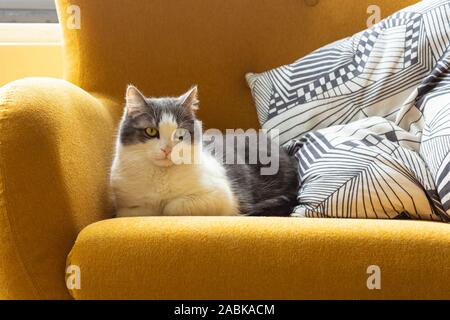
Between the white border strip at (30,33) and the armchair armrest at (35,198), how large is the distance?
3.61 feet

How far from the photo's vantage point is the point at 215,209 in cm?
112

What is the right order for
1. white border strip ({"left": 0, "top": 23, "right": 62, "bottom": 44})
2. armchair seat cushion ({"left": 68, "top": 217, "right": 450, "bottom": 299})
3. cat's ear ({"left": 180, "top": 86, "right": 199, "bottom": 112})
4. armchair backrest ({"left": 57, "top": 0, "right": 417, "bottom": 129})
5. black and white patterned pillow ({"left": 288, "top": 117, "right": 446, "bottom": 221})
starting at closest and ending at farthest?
armchair seat cushion ({"left": 68, "top": 217, "right": 450, "bottom": 299}) → black and white patterned pillow ({"left": 288, "top": 117, "right": 446, "bottom": 221}) → cat's ear ({"left": 180, "top": 86, "right": 199, "bottom": 112}) → armchair backrest ({"left": 57, "top": 0, "right": 417, "bottom": 129}) → white border strip ({"left": 0, "top": 23, "right": 62, "bottom": 44})

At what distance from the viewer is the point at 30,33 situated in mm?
2012

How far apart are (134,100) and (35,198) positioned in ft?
1.11

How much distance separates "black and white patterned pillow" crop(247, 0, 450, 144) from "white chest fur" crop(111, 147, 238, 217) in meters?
0.37

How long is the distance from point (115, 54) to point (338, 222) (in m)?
0.87

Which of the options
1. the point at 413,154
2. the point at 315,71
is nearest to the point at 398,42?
the point at 315,71

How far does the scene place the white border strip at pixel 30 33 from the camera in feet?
6.55

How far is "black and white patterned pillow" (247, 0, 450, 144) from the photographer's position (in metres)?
1.27

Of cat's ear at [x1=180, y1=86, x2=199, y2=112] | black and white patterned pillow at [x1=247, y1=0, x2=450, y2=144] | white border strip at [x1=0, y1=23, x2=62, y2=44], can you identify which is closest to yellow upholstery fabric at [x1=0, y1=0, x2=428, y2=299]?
cat's ear at [x1=180, y1=86, x2=199, y2=112]
